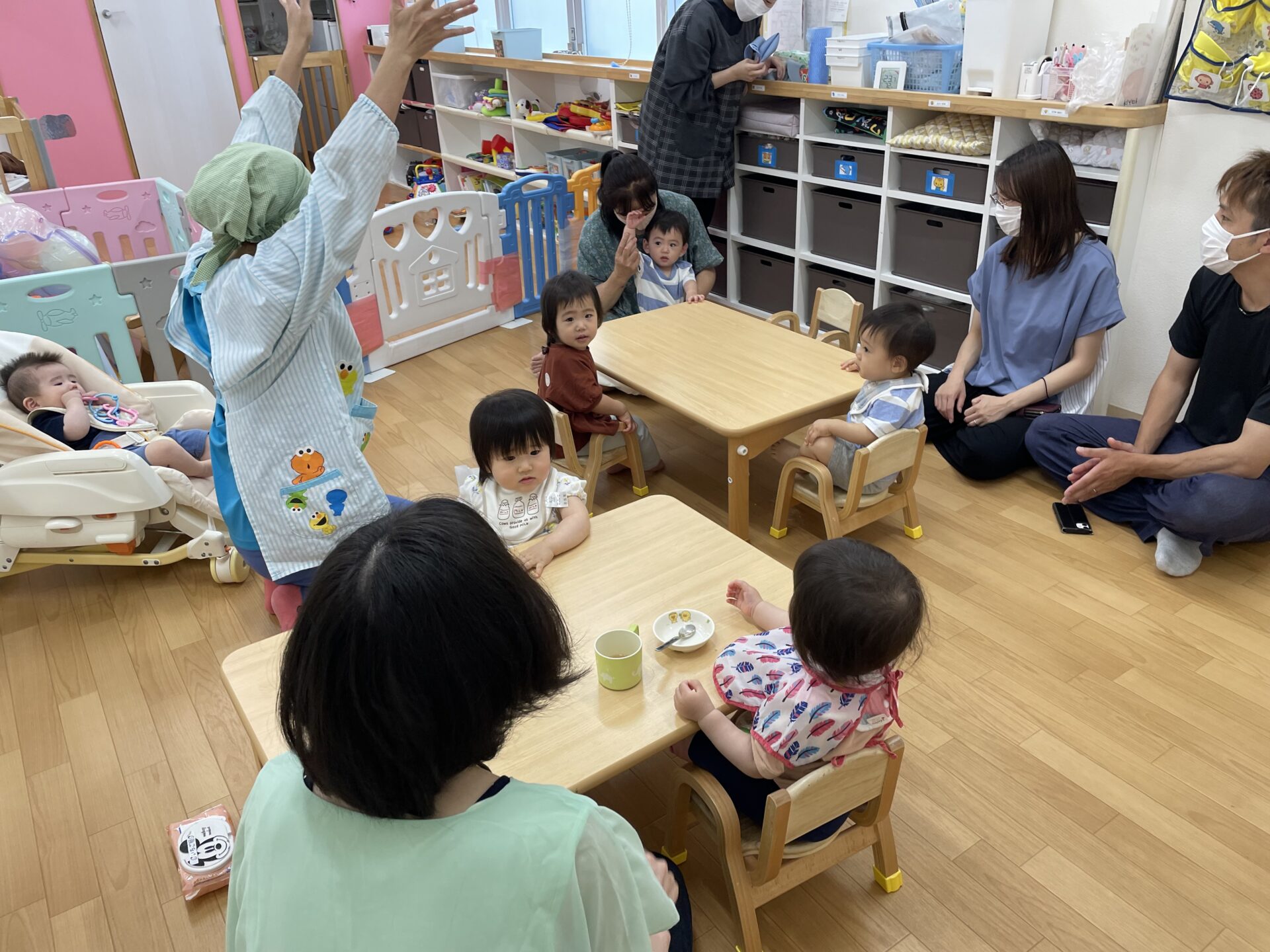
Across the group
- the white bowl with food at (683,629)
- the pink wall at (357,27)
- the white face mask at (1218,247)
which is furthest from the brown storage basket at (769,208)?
the pink wall at (357,27)

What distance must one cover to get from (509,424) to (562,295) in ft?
2.74

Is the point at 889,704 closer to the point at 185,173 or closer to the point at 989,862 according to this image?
the point at 989,862

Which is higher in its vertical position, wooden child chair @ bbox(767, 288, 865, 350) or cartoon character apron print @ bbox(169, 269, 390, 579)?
cartoon character apron print @ bbox(169, 269, 390, 579)

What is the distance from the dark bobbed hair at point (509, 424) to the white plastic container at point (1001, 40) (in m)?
2.15

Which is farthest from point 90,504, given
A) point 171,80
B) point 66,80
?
point 171,80

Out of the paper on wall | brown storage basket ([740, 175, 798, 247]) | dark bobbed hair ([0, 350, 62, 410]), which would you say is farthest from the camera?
brown storage basket ([740, 175, 798, 247])

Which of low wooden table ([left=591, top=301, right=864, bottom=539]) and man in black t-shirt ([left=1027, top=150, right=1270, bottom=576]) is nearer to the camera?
man in black t-shirt ([left=1027, top=150, right=1270, bottom=576])

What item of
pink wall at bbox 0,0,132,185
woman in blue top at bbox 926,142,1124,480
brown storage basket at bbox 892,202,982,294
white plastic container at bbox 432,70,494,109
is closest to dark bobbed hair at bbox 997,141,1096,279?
woman in blue top at bbox 926,142,1124,480

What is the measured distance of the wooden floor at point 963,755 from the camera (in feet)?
5.40

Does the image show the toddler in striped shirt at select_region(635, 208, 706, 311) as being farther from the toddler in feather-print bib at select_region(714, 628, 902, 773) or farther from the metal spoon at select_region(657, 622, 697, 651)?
the toddler in feather-print bib at select_region(714, 628, 902, 773)

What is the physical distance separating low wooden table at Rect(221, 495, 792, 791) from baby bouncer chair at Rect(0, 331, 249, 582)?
117 centimetres

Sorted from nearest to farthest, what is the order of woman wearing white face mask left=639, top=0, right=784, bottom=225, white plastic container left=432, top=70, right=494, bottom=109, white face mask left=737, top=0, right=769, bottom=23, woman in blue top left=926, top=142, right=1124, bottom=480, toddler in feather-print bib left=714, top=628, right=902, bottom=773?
toddler in feather-print bib left=714, top=628, right=902, bottom=773 < woman in blue top left=926, top=142, right=1124, bottom=480 < white face mask left=737, top=0, right=769, bottom=23 < woman wearing white face mask left=639, top=0, right=784, bottom=225 < white plastic container left=432, top=70, right=494, bottom=109

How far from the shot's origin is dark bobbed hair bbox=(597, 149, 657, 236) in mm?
3277

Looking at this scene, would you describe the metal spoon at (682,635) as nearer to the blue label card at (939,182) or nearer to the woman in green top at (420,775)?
the woman in green top at (420,775)
